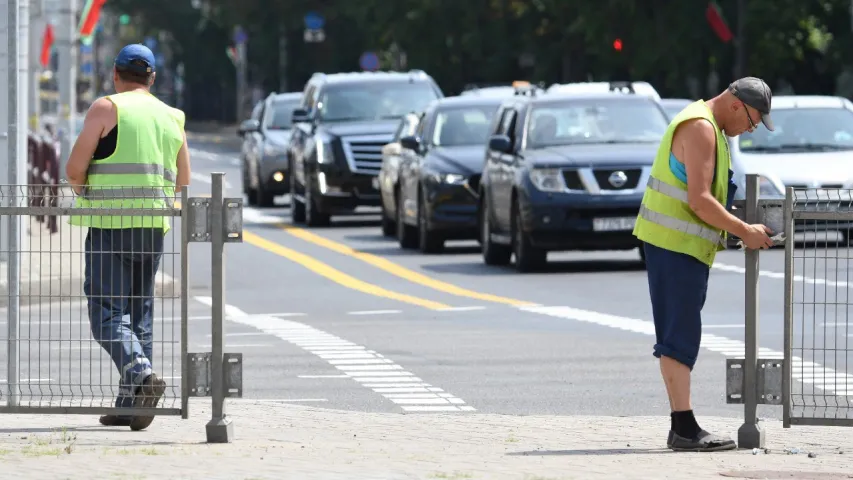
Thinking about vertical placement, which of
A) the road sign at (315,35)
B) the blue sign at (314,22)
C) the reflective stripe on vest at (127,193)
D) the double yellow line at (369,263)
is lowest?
the double yellow line at (369,263)

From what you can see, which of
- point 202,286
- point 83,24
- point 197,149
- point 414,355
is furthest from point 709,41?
point 414,355

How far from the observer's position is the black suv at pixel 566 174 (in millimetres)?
22000

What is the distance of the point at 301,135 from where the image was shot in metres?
32.5

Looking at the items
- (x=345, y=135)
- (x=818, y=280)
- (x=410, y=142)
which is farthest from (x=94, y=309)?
(x=345, y=135)

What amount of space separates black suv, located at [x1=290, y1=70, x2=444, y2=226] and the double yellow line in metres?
0.69

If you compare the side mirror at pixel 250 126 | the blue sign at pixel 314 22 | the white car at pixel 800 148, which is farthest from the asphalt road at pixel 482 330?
the blue sign at pixel 314 22

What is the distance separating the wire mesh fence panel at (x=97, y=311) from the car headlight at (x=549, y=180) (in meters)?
12.0

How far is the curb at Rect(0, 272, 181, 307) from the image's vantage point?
393 inches

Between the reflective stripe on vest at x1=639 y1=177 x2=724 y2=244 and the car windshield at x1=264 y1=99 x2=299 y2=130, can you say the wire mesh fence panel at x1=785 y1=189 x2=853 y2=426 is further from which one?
the car windshield at x1=264 y1=99 x2=299 y2=130

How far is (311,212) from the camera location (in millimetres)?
31484

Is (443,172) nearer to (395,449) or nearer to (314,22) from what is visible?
(395,449)

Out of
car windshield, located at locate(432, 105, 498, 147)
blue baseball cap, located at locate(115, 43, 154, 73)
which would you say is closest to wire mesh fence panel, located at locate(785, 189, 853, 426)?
blue baseball cap, located at locate(115, 43, 154, 73)

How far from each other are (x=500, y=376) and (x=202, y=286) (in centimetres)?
803

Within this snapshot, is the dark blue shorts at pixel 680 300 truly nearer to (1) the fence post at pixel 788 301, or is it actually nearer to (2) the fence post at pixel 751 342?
(2) the fence post at pixel 751 342
